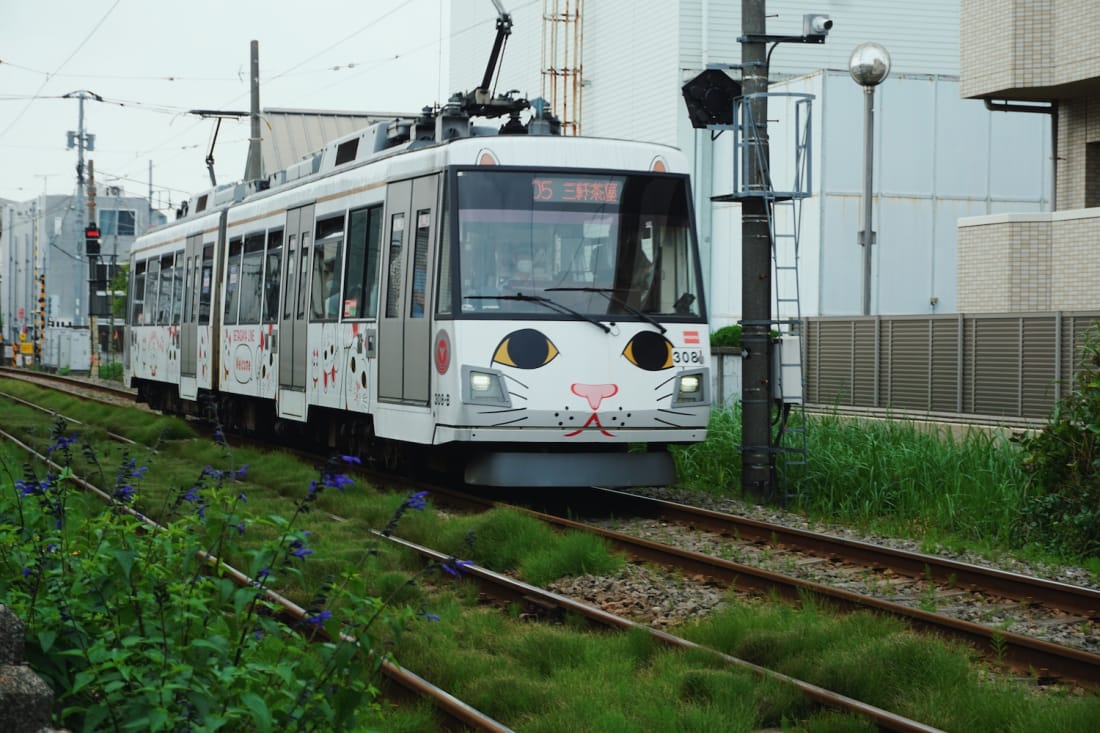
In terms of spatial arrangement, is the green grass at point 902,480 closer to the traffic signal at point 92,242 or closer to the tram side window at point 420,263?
the tram side window at point 420,263

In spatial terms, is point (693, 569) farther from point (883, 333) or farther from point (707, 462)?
point (883, 333)

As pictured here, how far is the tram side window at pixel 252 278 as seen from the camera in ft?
62.7

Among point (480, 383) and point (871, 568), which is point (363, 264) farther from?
point (871, 568)

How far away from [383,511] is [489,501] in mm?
1339

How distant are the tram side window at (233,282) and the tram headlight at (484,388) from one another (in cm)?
813

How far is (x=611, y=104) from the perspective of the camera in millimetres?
45344

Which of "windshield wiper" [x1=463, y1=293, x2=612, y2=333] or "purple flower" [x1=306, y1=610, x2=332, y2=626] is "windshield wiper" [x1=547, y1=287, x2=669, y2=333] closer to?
"windshield wiper" [x1=463, y1=293, x2=612, y2=333]

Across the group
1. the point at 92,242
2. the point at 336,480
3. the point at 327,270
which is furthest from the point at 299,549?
the point at 92,242

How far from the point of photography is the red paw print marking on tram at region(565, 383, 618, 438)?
12922 mm

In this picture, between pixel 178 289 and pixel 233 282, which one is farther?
pixel 178 289

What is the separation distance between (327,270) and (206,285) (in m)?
6.27

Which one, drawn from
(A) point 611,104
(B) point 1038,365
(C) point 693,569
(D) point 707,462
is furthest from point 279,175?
(A) point 611,104

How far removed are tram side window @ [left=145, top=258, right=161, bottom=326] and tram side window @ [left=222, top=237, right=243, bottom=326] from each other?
524cm

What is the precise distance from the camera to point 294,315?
17312 millimetres
